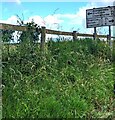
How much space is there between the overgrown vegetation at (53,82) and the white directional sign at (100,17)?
18.9 feet

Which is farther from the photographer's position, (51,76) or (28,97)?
(51,76)

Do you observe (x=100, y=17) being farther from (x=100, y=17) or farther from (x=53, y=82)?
(x=53, y=82)

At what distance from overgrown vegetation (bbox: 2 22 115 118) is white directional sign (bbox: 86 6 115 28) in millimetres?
5751

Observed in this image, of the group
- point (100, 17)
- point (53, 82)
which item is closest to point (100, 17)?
point (100, 17)

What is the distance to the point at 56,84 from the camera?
9352 mm

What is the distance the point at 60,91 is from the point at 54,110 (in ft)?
4.15

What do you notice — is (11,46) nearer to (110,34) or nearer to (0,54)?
(0,54)

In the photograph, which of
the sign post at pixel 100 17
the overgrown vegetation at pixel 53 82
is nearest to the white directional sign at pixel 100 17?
the sign post at pixel 100 17

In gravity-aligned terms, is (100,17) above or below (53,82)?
above

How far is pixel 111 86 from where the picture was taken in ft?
36.1

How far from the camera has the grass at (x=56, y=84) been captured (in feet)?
25.7

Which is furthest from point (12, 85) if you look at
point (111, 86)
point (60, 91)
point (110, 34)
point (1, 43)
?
point (110, 34)

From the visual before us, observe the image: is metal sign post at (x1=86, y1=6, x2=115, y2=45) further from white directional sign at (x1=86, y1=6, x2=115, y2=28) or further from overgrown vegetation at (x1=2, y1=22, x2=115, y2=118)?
overgrown vegetation at (x1=2, y1=22, x2=115, y2=118)

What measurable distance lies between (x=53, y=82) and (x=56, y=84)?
97mm
